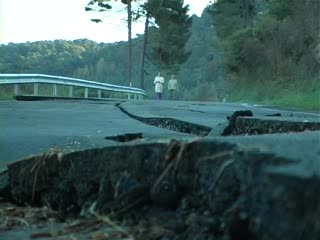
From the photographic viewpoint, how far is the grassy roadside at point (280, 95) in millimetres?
25303

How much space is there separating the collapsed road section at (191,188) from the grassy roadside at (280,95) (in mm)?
18441

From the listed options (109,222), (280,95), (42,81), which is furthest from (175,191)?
(280,95)

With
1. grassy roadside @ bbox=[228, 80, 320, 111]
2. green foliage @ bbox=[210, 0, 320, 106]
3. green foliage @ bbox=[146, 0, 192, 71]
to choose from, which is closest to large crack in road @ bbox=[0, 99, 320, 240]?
grassy roadside @ bbox=[228, 80, 320, 111]

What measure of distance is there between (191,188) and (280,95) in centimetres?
3232

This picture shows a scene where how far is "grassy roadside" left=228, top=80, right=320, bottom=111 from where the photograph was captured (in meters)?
25.3

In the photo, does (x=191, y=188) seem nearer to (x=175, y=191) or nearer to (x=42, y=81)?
(x=175, y=191)

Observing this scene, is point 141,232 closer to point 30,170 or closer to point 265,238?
point 265,238

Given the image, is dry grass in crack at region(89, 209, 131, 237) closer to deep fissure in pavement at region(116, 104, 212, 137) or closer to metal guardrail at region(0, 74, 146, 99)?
deep fissure in pavement at region(116, 104, 212, 137)

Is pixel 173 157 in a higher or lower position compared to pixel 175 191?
higher

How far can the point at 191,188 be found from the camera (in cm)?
180

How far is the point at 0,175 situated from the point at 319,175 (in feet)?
6.33

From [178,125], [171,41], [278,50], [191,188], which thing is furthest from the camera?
[171,41]

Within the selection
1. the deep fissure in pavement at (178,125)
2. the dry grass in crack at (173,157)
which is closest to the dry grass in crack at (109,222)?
the dry grass in crack at (173,157)

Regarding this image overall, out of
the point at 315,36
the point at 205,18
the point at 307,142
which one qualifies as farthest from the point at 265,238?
the point at 205,18
